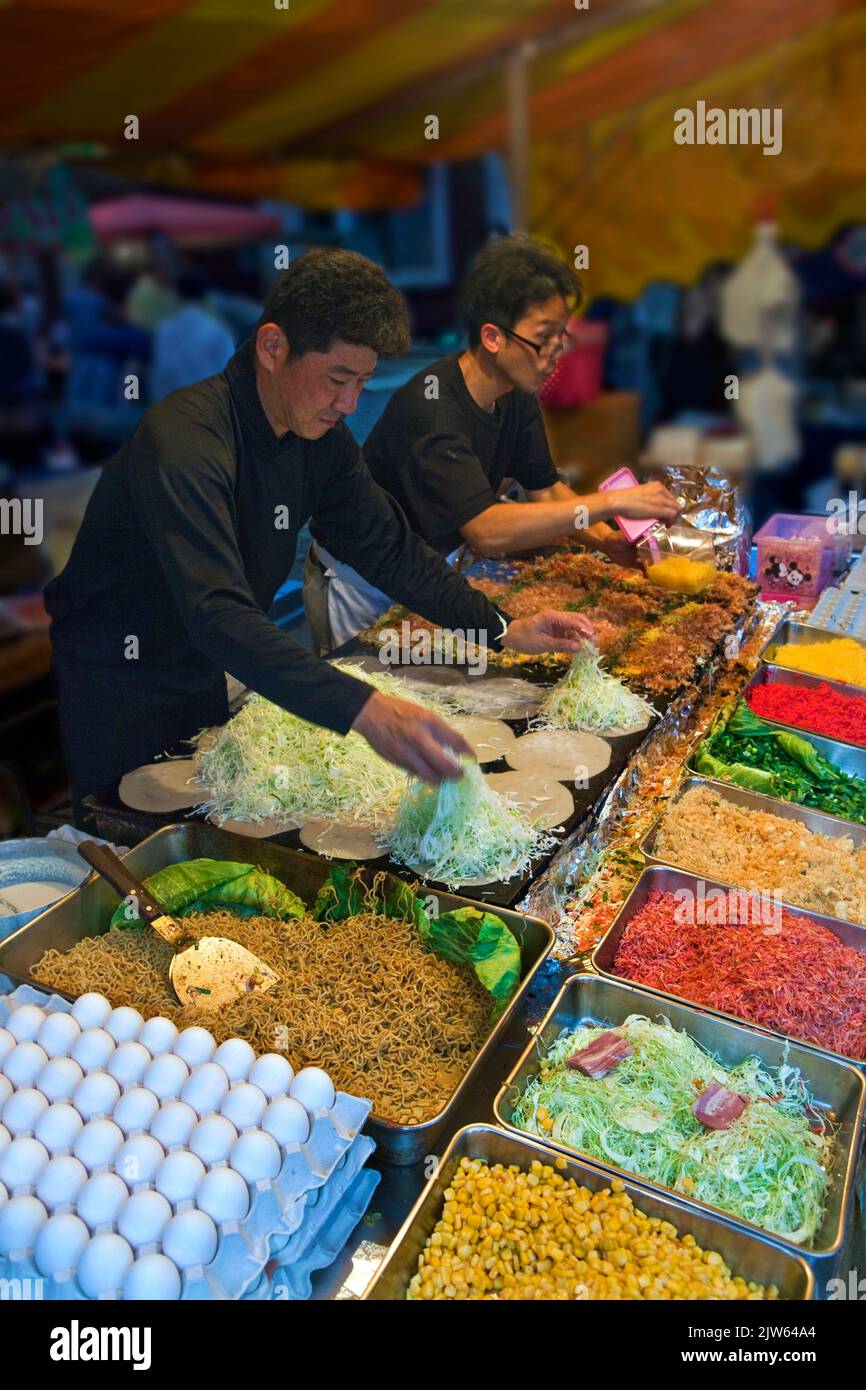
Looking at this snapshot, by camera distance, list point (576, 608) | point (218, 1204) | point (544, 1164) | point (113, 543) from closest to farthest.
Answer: point (218, 1204) < point (544, 1164) < point (113, 543) < point (576, 608)

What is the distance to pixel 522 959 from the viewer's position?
6.86 feet

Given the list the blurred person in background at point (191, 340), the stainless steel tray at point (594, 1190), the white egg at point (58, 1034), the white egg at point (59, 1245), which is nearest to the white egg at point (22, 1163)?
the white egg at point (59, 1245)

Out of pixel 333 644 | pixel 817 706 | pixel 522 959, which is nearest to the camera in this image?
pixel 522 959

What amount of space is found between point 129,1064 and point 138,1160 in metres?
0.21

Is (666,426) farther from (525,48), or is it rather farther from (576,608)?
(525,48)

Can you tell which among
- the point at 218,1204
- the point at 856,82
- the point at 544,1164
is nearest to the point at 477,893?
the point at 544,1164

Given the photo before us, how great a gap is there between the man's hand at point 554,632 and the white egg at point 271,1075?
1755 mm

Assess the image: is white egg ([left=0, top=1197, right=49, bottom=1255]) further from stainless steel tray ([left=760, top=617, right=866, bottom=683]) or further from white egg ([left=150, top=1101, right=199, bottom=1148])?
stainless steel tray ([left=760, top=617, right=866, bottom=683])

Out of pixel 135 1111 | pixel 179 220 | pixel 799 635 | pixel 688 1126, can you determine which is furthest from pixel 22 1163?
pixel 179 220

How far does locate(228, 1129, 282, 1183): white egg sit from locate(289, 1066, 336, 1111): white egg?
0.09 metres

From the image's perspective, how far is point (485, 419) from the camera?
386 centimetres

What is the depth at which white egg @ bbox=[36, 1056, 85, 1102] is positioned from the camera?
169 centimetres

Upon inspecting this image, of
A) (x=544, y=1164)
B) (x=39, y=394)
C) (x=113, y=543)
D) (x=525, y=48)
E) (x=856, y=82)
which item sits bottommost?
(x=544, y=1164)

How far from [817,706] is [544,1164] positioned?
209 centimetres
